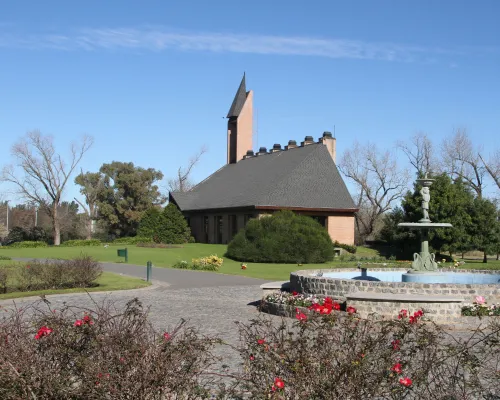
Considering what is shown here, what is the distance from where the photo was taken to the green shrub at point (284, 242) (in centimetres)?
3641

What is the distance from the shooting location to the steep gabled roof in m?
46.6

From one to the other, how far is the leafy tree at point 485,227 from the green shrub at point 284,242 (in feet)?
38.3

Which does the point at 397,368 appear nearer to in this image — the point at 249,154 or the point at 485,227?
the point at 485,227

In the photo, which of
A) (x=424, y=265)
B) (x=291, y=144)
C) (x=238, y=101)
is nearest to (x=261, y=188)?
(x=291, y=144)

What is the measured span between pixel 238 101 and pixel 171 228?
16.0 meters

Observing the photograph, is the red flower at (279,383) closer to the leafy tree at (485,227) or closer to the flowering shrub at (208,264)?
the flowering shrub at (208,264)

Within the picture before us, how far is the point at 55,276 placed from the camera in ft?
70.5

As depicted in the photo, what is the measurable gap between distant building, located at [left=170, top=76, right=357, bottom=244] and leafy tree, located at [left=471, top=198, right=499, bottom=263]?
874 centimetres

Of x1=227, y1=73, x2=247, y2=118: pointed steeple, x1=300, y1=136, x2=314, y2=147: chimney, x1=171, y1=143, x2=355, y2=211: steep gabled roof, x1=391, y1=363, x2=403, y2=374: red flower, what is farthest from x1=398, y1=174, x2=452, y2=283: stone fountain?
x1=227, y1=73, x2=247, y2=118: pointed steeple

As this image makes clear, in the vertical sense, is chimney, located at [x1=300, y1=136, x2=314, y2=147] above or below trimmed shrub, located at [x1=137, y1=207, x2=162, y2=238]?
above

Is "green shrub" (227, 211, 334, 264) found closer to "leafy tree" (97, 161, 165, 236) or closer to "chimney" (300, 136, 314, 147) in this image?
"chimney" (300, 136, 314, 147)

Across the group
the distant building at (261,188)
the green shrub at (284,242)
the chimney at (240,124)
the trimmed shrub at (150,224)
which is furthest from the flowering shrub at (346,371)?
the chimney at (240,124)

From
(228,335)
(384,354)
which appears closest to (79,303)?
(228,335)

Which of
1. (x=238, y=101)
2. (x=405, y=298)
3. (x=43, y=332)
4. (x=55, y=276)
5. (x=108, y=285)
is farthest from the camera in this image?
(x=238, y=101)
